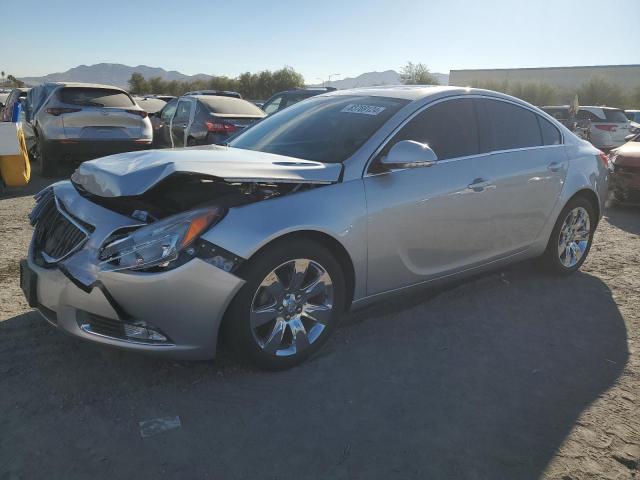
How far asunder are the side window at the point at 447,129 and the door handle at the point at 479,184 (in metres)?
0.22

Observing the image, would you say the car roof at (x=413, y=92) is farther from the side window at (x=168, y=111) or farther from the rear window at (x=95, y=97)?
the side window at (x=168, y=111)

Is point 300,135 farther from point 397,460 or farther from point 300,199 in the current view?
point 397,460

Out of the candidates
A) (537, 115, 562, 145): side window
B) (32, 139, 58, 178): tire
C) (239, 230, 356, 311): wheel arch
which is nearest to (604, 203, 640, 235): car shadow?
(537, 115, 562, 145): side window

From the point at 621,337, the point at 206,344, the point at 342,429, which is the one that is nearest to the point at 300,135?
the point at 206,344

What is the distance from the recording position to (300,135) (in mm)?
3896

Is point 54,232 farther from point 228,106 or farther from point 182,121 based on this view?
point 182,121

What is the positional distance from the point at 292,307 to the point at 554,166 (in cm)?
282

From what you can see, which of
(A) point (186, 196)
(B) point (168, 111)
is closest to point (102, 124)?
(B) point (168, 111)

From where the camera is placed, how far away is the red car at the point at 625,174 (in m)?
8.10

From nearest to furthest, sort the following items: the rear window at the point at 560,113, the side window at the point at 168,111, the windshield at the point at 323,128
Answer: the windshield at the point at 323,128
the side window at the point at 168,111
the rear window at the point at 560,113

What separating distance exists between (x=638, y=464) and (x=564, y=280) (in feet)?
8.77

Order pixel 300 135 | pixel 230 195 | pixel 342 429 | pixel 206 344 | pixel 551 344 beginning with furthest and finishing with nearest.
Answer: pixel 300 135 < pixel 551 344 < pixel 230 195 < pixel 206 344 < pixel 342 429

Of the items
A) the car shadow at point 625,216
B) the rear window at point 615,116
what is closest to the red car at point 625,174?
the car shadow at point 625,216

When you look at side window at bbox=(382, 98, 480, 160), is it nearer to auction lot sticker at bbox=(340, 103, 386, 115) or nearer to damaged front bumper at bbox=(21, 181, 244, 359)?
auction lot sticker at bbox=(340, 103, 386, 115)
